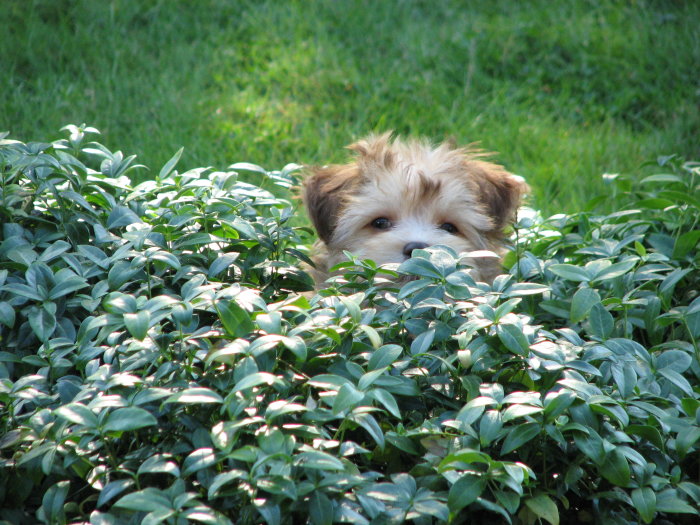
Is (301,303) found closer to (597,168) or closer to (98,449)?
(98,449)

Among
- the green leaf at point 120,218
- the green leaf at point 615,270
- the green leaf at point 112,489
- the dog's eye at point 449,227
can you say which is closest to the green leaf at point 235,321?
the green leaf at point 112,489

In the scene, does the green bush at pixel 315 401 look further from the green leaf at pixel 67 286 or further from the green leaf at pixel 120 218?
the green leaf at pixel 120 218

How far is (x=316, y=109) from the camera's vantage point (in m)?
6.83

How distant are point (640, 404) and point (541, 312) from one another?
1.12m

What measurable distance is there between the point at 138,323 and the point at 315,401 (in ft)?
1.95

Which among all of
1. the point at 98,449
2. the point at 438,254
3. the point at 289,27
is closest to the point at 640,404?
the point at 438,254

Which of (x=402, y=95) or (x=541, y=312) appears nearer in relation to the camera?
(x=541, y=312)

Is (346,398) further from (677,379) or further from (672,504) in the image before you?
(677,379)

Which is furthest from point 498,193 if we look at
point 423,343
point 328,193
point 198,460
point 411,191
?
point 198,460

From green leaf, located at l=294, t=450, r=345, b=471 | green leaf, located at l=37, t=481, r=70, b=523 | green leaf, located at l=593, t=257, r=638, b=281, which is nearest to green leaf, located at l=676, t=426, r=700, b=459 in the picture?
green leaf, located at l=593, t=257, r=638, b=281

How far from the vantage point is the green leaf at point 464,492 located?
212 centimetres

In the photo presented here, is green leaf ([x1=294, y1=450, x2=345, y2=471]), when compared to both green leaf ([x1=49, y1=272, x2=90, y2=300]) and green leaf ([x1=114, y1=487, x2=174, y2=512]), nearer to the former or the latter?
green leaf ([x1=114, y1=487, x2=174, y2=512])

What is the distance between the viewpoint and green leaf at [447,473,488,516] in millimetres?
2121

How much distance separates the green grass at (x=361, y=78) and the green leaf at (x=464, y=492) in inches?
153
